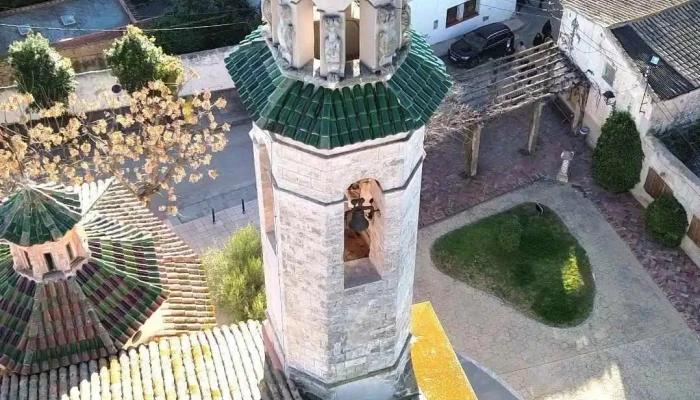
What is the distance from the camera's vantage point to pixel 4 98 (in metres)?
30.2

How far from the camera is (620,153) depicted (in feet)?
92.9

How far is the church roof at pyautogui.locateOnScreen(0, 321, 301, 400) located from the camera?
16.0 m

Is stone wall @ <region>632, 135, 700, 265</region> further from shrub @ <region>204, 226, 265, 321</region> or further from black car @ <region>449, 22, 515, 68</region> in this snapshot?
shrub @ <region>204, 226, 265, 321</region>

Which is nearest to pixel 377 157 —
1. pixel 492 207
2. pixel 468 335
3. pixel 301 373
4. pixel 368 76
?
pixel 368 76

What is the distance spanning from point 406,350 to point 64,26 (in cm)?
2526

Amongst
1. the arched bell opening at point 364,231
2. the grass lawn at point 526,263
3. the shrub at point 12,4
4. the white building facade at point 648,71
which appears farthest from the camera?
the shrub at point 12,4

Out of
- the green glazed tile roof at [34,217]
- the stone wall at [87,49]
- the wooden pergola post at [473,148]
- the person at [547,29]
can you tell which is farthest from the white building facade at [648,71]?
the green glazed tile roof at [34,217]

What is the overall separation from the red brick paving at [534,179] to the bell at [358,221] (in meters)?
14.5

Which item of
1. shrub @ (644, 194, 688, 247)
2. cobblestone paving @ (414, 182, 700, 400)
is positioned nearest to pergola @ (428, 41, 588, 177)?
cobblestone paving @ (414, 182, 700, 400)

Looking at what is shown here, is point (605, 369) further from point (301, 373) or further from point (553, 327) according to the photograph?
point (301, 373)

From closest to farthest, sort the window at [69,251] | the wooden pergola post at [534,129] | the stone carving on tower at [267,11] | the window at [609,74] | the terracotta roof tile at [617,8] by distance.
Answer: the stone carving on tower at [267,11] < the window at [69,251] < the window at [609,74] < the terracotta roof tile at [617,8] < the wooden pergola post at [534,129]

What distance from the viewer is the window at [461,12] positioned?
117 ft

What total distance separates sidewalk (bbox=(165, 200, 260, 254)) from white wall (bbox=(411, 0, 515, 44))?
36.5ft

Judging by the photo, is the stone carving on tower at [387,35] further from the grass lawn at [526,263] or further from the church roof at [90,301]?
the grass lawn at [526,263]
